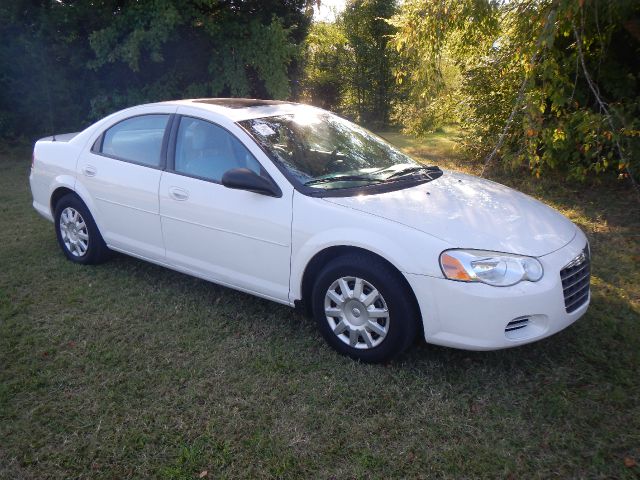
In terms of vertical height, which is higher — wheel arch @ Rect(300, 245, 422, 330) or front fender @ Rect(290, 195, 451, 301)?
front fender @ Rect(290, 195, 451, 301)

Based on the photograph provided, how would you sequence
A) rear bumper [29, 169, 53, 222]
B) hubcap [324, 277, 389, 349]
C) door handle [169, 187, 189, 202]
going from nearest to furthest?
hubcap [324, 277, 389, 349] < door handle [169, 187, 189, 202] < rear bumper [29, 169, 53, 222]

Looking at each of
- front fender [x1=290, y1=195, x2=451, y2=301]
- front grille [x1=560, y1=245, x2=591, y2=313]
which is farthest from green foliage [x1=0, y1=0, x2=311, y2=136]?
front grille [x1=560, y1=245, x2=591, y2=313]

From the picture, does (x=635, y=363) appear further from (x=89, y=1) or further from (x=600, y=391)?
(x=89, y=1)

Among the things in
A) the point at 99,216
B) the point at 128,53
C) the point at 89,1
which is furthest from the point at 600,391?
the point at 89,1

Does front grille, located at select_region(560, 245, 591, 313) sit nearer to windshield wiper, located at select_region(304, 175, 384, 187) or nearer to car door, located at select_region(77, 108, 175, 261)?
windshield wiper, located at select_region(304, 175, 384, 187)

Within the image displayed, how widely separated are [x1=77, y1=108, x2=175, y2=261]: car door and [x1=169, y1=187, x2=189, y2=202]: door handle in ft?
0.60

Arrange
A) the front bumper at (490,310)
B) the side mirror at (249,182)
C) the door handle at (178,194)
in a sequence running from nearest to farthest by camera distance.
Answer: the front bumper at (490,310) → the side mirror at (249,182) → the door handle at (178,194)

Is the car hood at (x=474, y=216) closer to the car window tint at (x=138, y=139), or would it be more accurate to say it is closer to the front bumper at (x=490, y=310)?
the front bumper at (x=490, y=310)

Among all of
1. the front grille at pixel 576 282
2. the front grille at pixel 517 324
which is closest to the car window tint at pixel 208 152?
the front grille at pixel 517 324

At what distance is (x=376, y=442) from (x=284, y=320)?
1.49m

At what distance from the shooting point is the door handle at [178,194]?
411cm

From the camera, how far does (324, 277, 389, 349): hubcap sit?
339cm

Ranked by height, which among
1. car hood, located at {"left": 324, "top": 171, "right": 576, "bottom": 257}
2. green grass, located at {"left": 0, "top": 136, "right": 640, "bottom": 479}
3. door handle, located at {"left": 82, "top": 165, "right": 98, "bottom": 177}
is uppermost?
car hood, located at {"left": 324, "top": 171, "right": 576, "bottom": 257}

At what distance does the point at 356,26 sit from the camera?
17281 mm
